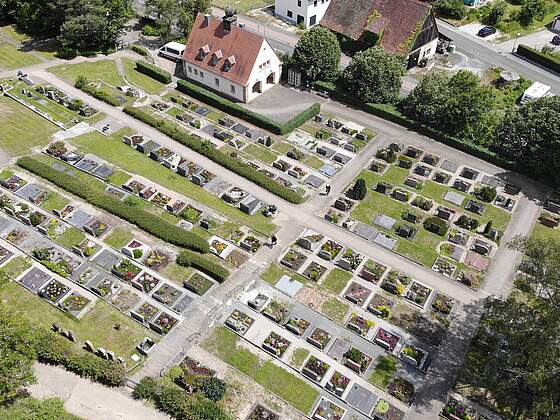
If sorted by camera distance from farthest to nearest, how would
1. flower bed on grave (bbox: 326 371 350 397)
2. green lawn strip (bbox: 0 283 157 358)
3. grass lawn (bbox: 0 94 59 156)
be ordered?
grass lawn (bbox: 0 94 59 156), green lawn strip (bbox: 0 283 157 358), flower bed on grave (bbox: 326 371 350 397)

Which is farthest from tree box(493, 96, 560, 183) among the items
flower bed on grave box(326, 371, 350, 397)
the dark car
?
flower bed on grave box(326, 371, 350, 397)

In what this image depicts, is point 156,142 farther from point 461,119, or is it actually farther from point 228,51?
point 461,119

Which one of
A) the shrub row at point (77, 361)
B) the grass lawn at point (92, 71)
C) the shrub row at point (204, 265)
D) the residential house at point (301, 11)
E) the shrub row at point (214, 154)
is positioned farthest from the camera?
the residential house at point (301, 11)

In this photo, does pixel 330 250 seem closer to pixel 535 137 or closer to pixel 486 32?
pixel 535 137

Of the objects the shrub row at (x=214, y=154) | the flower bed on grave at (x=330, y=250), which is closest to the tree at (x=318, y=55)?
the shrub row at (x=214, y=154)

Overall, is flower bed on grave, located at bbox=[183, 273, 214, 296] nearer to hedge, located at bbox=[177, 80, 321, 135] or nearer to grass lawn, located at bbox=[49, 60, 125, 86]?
hedge, located at bbox=[177, 80, 321, 135]

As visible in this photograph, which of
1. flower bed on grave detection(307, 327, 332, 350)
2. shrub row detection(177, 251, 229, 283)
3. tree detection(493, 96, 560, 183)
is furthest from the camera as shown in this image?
tree detection(493, 96, 560, 183)

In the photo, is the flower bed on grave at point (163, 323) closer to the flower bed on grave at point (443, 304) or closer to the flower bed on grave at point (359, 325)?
the flower bed on grave at point (359, 325)
